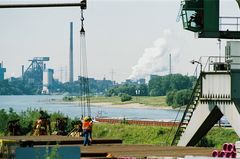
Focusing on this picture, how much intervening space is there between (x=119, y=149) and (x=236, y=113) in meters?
15.7

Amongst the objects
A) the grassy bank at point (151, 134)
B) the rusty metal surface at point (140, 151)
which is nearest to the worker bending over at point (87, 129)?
the rusty metal surface at point (140, 151)

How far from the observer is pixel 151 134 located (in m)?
71.7

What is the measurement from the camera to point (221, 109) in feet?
167

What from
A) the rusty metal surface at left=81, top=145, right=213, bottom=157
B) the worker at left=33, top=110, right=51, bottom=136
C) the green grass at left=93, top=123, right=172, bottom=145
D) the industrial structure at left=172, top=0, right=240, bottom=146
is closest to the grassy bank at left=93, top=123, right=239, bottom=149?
the green grass at left=93, top=123, right=172, bottom=145

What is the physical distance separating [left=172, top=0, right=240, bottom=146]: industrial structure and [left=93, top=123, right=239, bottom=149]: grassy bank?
34.0ft

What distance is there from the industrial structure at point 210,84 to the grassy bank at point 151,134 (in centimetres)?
1035

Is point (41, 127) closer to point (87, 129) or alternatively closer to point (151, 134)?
point (87, 129)

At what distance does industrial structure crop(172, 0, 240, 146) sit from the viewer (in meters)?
49.9

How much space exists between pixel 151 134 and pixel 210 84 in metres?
21.3

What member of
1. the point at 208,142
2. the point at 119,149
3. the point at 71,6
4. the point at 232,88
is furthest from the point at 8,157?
the point at 208,142

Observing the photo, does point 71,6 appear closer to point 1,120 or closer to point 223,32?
point 223,32

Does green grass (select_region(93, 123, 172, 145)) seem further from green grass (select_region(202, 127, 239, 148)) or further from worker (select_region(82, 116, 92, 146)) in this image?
worker (select_region(82, 116, 92, 146))

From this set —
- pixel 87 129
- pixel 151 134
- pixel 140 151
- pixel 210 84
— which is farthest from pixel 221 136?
pixel 140 151

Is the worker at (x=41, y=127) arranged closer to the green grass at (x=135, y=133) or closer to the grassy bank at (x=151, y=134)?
the grassy bank at (x=151, y=134)
